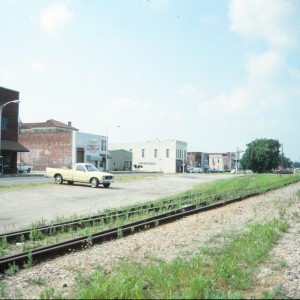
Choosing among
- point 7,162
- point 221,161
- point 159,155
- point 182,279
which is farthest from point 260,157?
point 182,279

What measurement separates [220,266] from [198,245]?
2259 mm

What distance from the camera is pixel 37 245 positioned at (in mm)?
7844

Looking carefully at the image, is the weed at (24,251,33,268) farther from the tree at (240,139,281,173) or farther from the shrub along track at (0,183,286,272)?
the tree at (240,139,281,173)

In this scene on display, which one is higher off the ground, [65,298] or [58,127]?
[58,127]

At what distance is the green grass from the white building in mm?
80253

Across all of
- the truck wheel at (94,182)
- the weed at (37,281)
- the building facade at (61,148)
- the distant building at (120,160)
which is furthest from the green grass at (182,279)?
the distant building at (120,160)

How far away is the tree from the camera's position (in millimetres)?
97188

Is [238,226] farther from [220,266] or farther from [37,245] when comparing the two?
[37,245]

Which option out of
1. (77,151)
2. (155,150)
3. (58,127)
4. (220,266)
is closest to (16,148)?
(77,151)

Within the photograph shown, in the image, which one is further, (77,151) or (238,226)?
(77,151)

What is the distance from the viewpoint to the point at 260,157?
318 ft

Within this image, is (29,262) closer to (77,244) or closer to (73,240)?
(77,244)

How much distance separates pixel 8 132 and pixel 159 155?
2033 inches

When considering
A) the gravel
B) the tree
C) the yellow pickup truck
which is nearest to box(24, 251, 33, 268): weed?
the gravel
